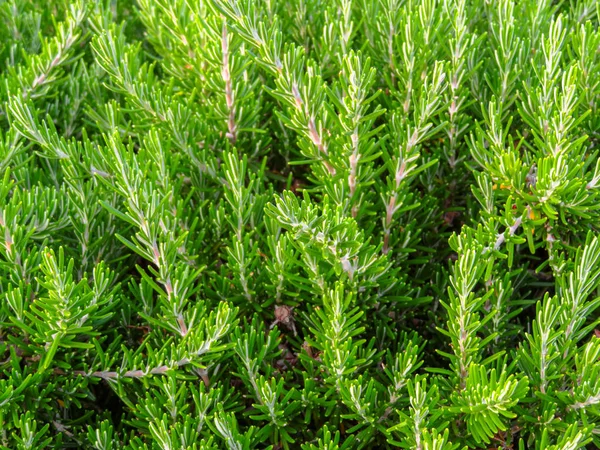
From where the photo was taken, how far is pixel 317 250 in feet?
5.86

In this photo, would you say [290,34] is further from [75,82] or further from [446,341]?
[446,341]

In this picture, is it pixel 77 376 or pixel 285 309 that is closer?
pixel 77 376

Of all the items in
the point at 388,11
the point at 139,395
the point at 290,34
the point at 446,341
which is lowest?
the point at 139,395

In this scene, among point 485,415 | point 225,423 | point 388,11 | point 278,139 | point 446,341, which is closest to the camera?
point 485,415

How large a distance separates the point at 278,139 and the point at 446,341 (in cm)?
94

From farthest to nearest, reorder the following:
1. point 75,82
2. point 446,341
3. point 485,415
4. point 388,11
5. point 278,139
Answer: point 75,82, point 278,139, point 388,11, point 446,341, point 485,415

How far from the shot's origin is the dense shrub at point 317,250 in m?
1.76

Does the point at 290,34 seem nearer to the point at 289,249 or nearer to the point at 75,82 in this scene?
the point at 75,82

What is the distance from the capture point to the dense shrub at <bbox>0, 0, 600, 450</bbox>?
1.76m

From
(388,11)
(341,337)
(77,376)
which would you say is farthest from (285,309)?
(388,11)

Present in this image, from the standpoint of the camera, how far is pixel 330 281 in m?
1.96

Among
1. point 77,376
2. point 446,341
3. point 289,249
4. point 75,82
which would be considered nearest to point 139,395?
point 77,376

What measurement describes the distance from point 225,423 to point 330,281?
474mm

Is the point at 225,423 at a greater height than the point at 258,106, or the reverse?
the point at 258,106
